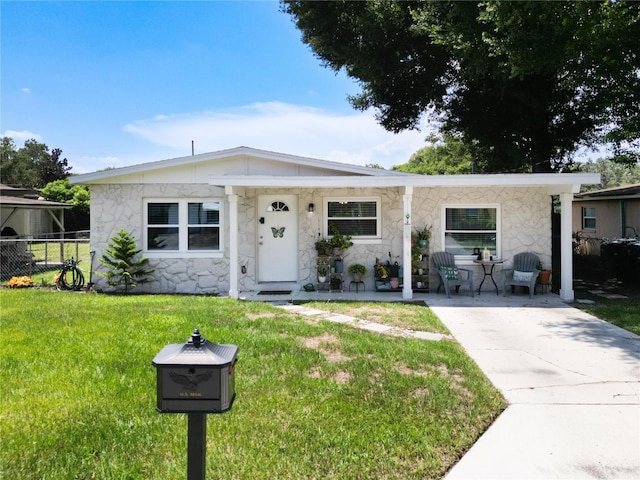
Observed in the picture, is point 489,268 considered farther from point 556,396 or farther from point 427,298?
point 556,396

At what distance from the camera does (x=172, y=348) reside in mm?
1992

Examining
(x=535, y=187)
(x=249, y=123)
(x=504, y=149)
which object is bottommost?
(x=535, y=187)

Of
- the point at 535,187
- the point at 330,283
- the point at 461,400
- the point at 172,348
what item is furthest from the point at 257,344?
the point at 535,187

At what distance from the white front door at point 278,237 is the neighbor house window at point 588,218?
15588 millimetres

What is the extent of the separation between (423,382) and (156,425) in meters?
2.38

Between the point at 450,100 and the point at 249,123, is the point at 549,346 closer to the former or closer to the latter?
the point at 450,100

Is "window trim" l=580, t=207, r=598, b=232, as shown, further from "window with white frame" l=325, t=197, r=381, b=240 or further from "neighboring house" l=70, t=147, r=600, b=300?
"window with white frame" l=325, t=197, r=381, b=240

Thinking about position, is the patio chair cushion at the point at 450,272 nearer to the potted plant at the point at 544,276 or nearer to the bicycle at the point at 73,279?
the potted plant at the point at 544,276

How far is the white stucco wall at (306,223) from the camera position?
1004 cm

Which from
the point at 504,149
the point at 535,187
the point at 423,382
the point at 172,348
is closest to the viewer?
the point at 172,348

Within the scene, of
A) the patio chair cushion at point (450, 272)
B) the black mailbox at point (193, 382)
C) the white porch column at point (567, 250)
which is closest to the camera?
the black mailbox at point (193, 382)

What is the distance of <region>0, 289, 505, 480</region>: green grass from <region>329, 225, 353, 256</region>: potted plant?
390 centimetres

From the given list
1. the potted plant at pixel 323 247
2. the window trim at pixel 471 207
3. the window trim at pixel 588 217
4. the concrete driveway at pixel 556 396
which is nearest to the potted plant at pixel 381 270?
the potted plant at pixel 323 247

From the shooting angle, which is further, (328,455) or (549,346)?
(549,346)
